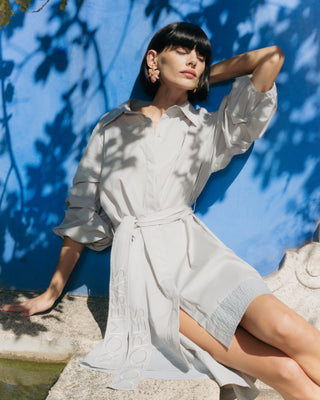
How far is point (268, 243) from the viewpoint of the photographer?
3.58 m

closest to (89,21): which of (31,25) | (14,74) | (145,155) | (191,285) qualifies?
(31,25)

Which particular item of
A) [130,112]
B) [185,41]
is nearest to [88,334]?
[130,112]

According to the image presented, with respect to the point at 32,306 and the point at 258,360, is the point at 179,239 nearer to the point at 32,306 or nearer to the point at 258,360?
the point at 258,360

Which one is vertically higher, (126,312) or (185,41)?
(185,41)

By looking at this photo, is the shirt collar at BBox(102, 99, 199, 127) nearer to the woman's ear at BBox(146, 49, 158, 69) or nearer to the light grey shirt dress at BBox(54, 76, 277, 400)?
the light grey shirt dress at BBox(54, 76, 277, 400)

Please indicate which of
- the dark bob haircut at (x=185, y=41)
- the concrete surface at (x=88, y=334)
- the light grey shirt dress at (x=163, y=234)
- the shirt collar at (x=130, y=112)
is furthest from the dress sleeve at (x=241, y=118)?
the concrete surface at (x=88, y=334)

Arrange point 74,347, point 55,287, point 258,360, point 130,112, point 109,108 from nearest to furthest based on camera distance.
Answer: point 258,360, point 74,347, point 130,112, point 55,287, point 109,108

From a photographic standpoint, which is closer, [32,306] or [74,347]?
[74,347]

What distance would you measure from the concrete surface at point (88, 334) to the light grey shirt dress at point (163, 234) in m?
0.09

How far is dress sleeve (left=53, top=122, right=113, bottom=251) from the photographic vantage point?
3.24m

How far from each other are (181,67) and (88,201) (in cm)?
108

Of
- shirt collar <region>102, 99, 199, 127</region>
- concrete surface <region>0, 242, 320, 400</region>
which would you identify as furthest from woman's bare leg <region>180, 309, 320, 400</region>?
shirt collar <region>102, 99, 199, 127</region>

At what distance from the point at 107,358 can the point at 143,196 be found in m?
1.01

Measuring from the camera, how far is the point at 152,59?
3209 millimetres
